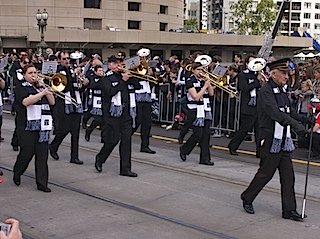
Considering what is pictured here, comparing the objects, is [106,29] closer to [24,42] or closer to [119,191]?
[24,42]

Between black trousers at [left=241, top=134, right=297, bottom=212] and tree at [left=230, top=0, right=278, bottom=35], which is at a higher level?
tree at [left=230, top=0, right=278, bottom=35]

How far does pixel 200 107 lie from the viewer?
1014cm

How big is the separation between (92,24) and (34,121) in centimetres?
5508

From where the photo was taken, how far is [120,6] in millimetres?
63406

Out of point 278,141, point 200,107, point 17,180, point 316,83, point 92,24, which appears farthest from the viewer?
point 92,24

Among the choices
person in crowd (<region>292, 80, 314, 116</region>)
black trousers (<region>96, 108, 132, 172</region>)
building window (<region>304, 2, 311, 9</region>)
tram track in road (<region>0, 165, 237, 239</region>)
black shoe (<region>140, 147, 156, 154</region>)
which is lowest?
tram track in road (<region>0, 165, 237, 239</region>)

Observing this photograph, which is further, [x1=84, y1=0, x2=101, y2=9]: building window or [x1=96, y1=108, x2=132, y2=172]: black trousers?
[x1=84, y1=0, x2=101, y2=9]: building window

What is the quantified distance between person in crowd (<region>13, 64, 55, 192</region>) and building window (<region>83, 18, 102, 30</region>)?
5430cm

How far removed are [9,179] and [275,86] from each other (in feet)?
15.0

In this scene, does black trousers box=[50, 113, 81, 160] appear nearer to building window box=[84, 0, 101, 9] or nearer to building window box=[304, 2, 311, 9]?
building window box=[84, 0, 101, 9]

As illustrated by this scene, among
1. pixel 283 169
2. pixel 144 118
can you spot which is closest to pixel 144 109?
pixel 144 118

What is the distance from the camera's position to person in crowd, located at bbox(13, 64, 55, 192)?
8156 millimetres

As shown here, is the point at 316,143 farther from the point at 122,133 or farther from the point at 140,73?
the point at 122,133

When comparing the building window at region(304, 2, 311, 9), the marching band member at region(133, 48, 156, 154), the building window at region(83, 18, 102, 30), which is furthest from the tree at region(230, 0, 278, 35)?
the marching band member at region(133, 48, 156, 154)
